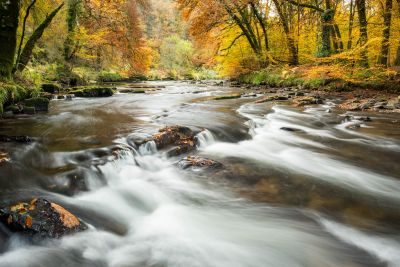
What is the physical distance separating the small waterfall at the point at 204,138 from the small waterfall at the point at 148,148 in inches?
31.1

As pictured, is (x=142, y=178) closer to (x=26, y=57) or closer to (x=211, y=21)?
(x=26, y=57)

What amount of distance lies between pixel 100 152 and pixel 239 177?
1853mm

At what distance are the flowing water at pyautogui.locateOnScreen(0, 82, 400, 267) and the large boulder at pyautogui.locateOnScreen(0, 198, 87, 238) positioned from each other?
7 cm

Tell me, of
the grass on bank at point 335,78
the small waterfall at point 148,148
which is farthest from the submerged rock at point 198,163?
the grass on bank at point 335,78

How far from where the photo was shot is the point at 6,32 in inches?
249

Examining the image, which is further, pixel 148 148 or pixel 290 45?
pixel 290 45

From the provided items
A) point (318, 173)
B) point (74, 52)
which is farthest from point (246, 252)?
point (74, 52)

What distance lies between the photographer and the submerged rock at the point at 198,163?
13.6 ft

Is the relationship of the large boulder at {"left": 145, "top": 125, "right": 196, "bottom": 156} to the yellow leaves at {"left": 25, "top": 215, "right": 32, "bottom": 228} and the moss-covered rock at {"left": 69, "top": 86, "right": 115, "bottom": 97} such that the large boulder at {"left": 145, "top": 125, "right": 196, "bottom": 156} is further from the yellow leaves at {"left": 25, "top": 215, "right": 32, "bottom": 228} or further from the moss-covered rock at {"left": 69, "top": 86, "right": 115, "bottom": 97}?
the moss-covered rock at {"left": 69, "top": 86, "right": 115, "bottom": 97}

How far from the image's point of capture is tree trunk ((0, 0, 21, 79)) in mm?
6133

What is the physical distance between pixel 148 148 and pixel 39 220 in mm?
2288

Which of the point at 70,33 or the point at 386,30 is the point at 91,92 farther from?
the point at 386,30

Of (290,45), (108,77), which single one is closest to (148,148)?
(290,45)

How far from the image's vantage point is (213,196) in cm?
349
